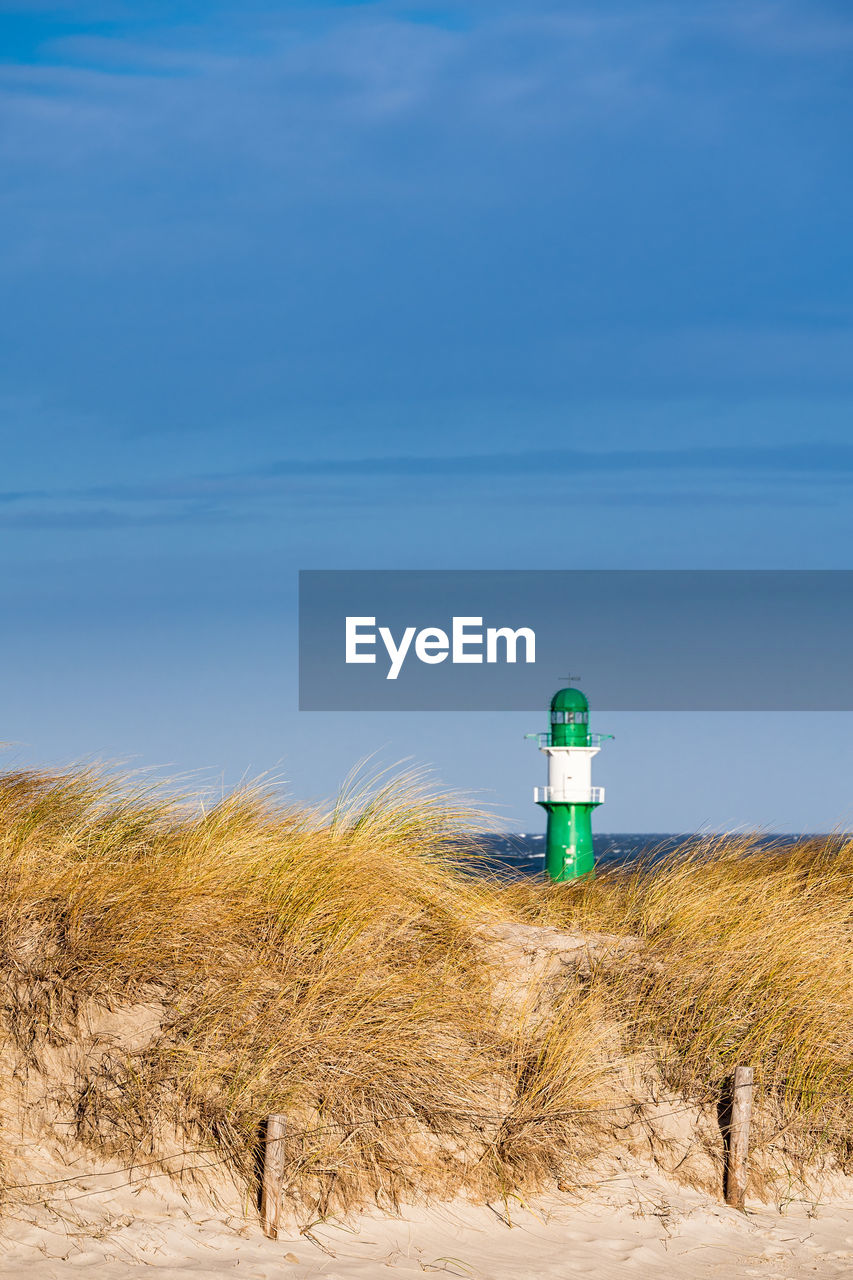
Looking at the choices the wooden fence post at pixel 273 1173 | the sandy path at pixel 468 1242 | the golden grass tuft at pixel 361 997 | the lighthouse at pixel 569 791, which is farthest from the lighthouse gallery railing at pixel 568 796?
the wooden fence post at pixel 273 1173

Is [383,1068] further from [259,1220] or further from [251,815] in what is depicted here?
[251,815]

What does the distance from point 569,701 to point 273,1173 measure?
Answer: 1658cm

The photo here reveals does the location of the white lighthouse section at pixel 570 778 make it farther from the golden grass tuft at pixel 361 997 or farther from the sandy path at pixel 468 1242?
the sandy path at pixel 468 1242

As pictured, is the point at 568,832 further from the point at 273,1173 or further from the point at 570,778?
the point at 273,1173

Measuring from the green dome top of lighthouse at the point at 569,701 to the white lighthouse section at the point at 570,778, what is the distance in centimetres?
75

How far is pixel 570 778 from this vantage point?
21.3 metres

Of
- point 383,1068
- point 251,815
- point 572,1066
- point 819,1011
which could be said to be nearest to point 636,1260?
point 572,1066

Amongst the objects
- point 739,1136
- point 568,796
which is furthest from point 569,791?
point 739,1136

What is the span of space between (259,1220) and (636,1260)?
1.91 metres

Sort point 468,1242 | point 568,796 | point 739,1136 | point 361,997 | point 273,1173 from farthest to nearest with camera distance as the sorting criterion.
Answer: point 568,796, point 739,1136, point 361,997, point 468,1242, point 273,1173

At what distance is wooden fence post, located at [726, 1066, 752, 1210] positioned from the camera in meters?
6.84

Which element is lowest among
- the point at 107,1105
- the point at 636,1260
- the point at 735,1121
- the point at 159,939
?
the point at 636,1260

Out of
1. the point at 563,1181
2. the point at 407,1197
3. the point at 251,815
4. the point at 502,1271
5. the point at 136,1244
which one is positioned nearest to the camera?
the point at 136,1244

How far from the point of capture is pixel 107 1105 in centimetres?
597
